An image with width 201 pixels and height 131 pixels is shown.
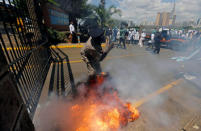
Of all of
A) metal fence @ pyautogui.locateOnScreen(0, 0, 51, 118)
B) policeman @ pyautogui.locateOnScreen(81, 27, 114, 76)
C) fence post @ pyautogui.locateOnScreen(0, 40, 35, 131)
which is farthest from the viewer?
policeman @ pyautogui.locateOnScreen(81, 27, 114, 76)

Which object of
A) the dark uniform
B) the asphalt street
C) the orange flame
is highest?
the dark uniform

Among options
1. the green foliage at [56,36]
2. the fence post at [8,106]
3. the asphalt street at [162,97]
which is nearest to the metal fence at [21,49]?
the asphalt street at [162,97]

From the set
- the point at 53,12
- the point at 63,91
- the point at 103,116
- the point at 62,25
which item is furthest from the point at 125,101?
the point at 62,25

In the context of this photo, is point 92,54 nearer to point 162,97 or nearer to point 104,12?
point 162,97

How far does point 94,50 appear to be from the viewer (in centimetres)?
→ 310

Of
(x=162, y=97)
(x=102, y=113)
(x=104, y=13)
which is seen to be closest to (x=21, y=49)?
(x=102, y=113)

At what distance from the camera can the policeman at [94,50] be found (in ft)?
9.57

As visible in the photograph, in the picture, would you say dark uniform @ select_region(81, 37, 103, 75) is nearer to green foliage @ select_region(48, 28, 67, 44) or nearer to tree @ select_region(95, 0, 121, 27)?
green foliage @ select_region(48, 28, 67, 44)

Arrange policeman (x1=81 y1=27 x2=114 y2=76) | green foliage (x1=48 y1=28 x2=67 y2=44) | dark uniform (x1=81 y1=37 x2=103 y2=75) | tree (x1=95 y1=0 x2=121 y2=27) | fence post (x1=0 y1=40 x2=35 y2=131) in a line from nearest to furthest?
fence post (x1=0 y1=40 x2=35 y2=131), policeman (x1=81 y1=27 x2=114 y2=76), dark uniform (x1=81 y1=37 x2=103 y2=75), green foliage (x1=48 y1=28 x2=67 y2=44), tree (x1=95 y1=0 x2=121 y2=27)

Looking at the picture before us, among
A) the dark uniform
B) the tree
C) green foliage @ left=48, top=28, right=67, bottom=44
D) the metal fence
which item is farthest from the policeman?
the tree

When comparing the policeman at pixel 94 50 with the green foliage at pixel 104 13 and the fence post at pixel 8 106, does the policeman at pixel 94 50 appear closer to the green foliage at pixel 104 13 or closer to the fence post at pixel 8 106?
the fence post at pixel 8 106

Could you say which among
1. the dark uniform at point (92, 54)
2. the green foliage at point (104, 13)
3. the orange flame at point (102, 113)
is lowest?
the orange flame at point (102, 113)

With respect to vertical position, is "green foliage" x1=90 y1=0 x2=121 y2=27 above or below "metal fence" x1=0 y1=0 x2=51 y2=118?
above

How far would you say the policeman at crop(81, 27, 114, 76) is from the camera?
292 centimetres
